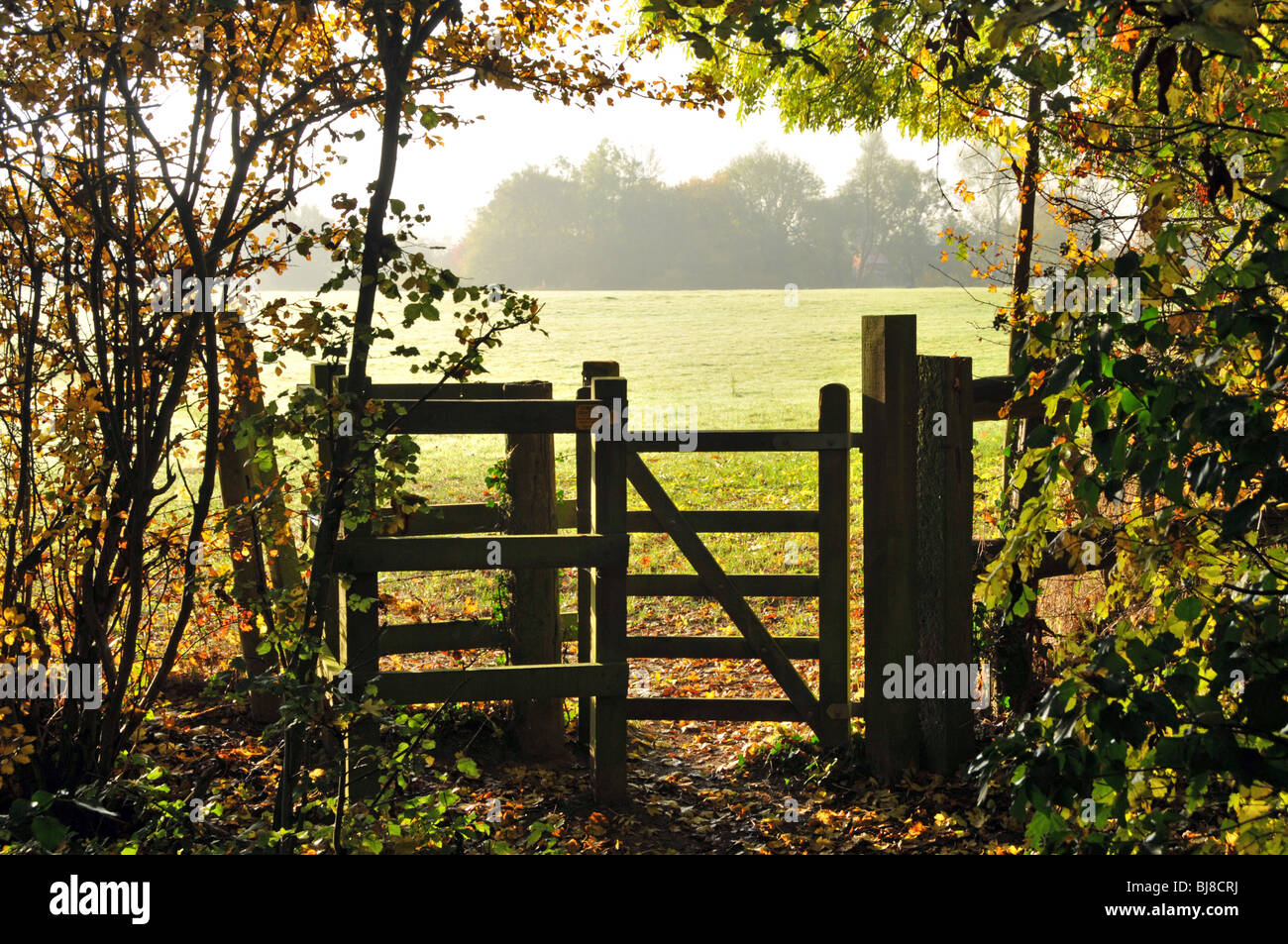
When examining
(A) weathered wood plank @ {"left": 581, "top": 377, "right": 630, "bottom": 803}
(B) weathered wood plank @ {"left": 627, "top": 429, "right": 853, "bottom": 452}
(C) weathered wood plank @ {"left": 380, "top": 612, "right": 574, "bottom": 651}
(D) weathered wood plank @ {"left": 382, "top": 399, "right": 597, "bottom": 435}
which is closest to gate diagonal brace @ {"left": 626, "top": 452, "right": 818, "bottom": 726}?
(B) weathered wood plank @ {"left": 627, "top": 429, "right": 853, "bottom": 452}

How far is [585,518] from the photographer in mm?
5805

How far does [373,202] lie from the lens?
324 centimetres

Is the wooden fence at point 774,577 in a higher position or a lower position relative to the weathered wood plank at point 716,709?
higher

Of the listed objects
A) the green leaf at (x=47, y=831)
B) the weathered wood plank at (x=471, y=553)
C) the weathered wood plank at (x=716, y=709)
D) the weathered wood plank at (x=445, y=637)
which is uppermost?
the weathered wood plank at (x=471, y=553)

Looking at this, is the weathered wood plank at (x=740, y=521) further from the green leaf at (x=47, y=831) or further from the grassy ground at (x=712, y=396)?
the green leaf at (x=47, y=831)

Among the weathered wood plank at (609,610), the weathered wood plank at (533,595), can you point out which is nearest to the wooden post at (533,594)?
the weathered wood plank at (533,595)

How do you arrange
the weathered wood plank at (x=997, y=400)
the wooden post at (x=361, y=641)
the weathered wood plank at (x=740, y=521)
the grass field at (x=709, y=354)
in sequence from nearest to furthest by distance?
the wooden post at (x=361, y=641) < the weathered wood plank at (x=997, y=400) < the weathered wood plank at (x=740, y=521) < the grass field at (x=709, y=354)

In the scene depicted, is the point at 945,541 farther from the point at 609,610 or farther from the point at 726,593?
the point at 609,610

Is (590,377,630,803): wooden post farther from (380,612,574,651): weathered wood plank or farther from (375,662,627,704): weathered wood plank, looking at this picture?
(380,612,574,651): weathered wood plank

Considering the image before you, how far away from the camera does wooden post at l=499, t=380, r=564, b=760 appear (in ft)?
18.9

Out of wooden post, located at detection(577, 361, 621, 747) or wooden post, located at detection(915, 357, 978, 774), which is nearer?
wooden post, located at detection(915, 357, 978, 774)

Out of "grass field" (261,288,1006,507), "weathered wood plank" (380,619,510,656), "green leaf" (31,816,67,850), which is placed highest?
"grass field" (261,288,1006,507)

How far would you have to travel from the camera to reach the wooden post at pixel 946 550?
5.18 meters

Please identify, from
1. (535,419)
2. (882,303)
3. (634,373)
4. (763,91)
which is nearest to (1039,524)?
(535,419)
